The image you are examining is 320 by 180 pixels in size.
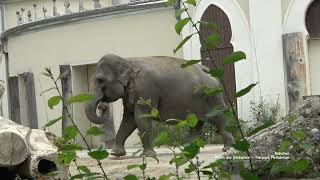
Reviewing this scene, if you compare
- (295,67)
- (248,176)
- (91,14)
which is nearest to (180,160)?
(248,176)

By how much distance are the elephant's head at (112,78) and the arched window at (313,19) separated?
6.42 metres

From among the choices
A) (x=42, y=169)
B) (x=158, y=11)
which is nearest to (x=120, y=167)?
(x=42, y=169)

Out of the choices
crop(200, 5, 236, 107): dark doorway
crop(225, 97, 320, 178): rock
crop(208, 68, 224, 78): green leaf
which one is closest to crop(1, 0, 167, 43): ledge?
crop(200, 5, 236, 107): dark doorway

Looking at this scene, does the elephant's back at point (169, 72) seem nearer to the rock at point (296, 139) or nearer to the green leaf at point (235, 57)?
the rock at point (296, 139)

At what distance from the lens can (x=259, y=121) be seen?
15.1 m

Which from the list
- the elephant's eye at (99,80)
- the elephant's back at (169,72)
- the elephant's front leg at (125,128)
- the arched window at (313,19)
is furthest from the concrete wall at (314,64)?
the elephant's eye at (99,80)

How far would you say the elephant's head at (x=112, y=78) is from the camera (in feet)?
32.2

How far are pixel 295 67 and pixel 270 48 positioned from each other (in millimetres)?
742

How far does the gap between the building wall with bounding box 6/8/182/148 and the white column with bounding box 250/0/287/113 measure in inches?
71.2

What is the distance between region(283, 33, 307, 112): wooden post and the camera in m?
15.2

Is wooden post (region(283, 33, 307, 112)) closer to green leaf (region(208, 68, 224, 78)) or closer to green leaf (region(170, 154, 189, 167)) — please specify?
green leaf (region(170, 154, 189, 167))

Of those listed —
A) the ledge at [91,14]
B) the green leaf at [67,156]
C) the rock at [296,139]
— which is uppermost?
the ledge at [91,14]

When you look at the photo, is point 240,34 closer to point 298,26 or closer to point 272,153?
point 298,26

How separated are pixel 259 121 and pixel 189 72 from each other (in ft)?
17.5
